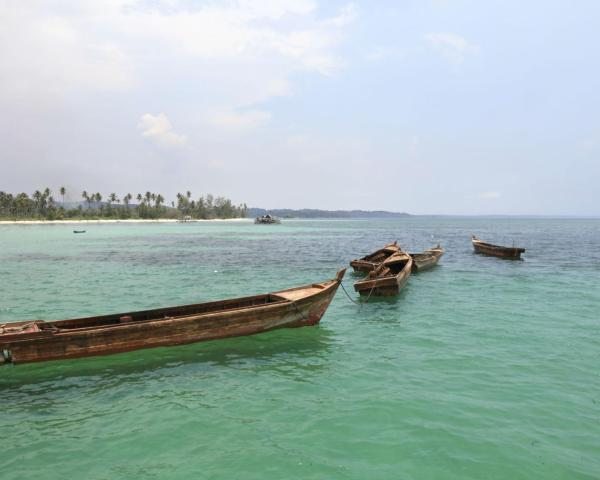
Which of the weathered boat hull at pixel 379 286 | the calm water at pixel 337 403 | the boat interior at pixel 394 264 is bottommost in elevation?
the calm water at pixel 337 403

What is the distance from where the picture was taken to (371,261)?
3231 centimetres

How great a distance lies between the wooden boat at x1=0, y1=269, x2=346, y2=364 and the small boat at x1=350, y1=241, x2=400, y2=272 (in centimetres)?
1364

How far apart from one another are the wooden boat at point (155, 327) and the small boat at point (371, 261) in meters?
13.6

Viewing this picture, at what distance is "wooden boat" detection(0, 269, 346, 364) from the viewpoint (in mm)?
12008

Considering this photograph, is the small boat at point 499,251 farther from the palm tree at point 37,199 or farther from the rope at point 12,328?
the palm tree at point 37,199

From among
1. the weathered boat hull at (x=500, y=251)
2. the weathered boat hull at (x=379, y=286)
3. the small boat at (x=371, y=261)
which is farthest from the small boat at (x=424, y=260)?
the weathered boat hull at (x=379, y=286)

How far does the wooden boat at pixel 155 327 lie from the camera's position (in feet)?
39.4

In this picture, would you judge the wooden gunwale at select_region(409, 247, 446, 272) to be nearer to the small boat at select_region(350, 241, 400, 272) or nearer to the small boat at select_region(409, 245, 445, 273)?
the small boat at select_region(409, 245, 445, 273)

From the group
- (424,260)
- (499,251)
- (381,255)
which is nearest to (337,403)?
(381,255)

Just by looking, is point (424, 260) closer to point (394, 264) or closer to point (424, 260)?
point (424, 260)

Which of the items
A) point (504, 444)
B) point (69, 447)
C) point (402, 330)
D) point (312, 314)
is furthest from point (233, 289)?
point (504, 444)

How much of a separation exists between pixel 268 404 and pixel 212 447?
202 centimetres

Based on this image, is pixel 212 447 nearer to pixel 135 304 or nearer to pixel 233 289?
pixel 135 304

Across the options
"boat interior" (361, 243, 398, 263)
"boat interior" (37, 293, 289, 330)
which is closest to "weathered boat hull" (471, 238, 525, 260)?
"boat interior" (361, 243, 398, 263)
